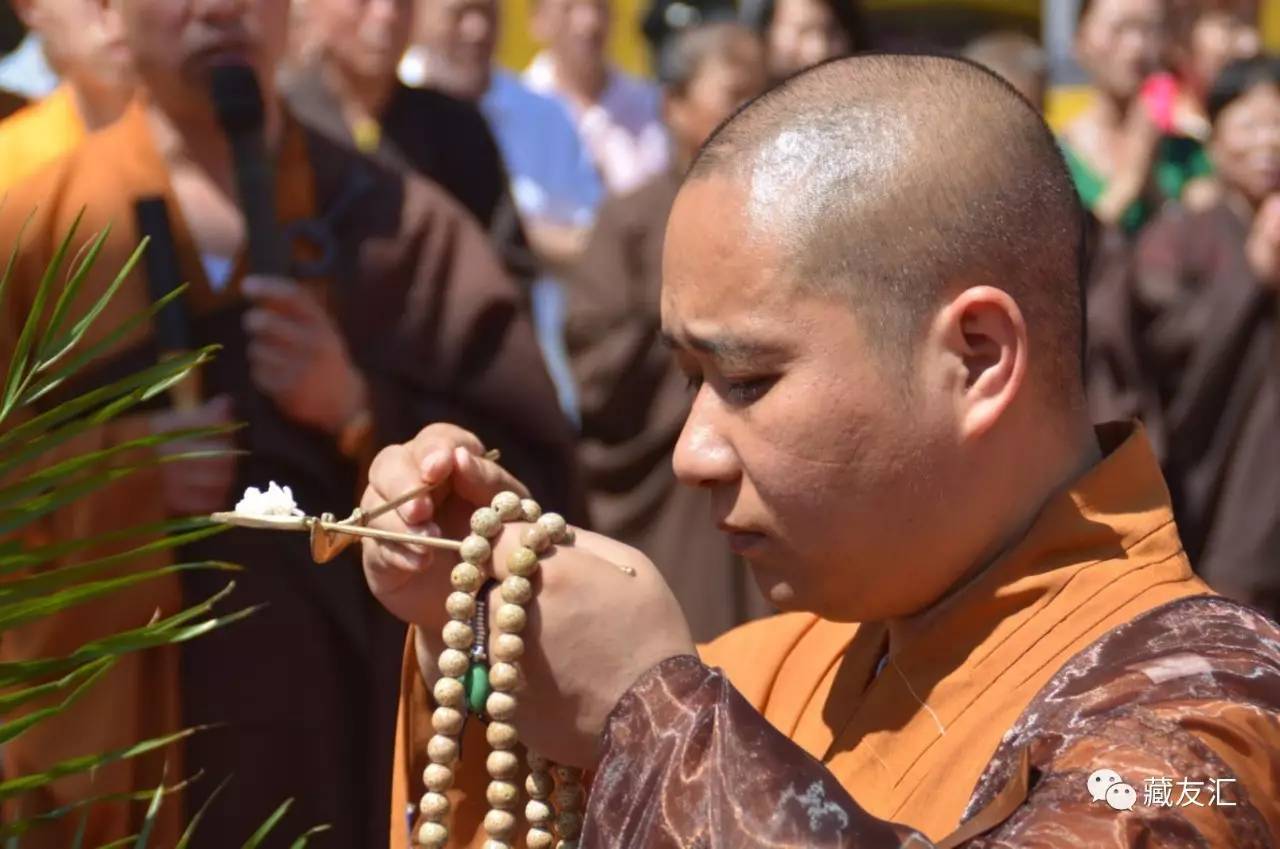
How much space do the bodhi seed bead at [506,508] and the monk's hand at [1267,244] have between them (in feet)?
15.5

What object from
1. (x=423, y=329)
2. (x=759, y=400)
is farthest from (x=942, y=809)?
(x=423, y=329)

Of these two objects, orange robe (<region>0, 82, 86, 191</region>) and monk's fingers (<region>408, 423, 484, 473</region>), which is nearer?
monk's fingers (<region>408, 423, 484, 473</region>)

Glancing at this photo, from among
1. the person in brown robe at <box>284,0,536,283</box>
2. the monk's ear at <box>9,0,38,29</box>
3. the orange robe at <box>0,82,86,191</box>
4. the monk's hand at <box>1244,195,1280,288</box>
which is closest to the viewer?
the orange robe at <box>0,82,86,191</box>

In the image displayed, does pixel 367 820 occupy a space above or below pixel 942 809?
below

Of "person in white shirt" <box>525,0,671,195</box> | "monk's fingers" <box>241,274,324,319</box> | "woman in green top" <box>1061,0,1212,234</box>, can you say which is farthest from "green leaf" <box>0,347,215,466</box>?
"person in white shirt" <box>525,0,671,195</box>

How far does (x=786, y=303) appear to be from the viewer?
176 cm

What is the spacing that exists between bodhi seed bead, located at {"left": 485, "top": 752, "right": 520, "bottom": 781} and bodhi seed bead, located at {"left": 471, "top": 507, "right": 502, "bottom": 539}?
0.19 m

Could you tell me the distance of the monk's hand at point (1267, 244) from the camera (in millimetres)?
6102

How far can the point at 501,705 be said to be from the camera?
1.72 meters

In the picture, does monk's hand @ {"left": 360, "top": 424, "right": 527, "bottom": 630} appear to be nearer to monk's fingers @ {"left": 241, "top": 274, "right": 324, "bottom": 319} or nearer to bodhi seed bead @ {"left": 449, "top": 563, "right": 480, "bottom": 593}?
bodhi seed bead @ {"left": 449, "top": 563, "right": 480, "bottom": 593}

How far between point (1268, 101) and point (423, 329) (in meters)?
3.57

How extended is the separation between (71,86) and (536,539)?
8.23 feet

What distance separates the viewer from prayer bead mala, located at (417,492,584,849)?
171cm

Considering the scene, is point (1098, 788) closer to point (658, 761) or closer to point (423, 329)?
point (658, 761)
